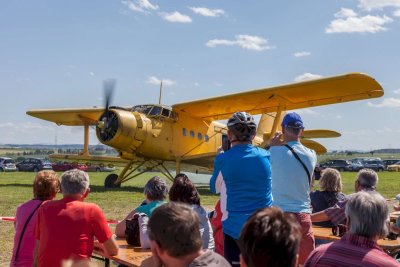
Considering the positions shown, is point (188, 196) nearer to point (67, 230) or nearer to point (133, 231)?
point (133, 231)

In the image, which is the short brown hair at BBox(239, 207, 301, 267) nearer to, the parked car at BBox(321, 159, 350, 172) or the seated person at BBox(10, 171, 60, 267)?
the seated person at BBox(10, 171, 60, 267)

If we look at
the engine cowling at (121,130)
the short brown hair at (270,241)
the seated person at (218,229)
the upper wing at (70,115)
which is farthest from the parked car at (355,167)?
the short brown hair at (270,241)

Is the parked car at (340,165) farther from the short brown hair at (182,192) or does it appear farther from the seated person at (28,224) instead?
the seated person at (28,224)

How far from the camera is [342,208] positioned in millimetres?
4211

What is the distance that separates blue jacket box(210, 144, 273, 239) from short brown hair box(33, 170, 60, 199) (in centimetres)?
172

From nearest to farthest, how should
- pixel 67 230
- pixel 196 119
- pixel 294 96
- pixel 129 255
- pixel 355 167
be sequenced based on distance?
pixel 67 230, pixel 129 255, pixel 294 96, pixel 196 119, pixel 355 167

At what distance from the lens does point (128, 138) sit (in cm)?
1412

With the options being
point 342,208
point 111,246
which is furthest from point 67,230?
point 342,208

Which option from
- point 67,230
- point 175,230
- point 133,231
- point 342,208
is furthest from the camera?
point 342,208

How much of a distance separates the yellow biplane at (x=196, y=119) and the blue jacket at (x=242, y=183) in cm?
896

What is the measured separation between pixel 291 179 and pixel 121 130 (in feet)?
35.3

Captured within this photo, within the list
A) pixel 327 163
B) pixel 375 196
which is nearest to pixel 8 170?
pixel 327 163

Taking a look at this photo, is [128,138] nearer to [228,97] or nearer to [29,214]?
[228,97]

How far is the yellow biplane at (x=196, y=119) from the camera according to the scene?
12.7m
